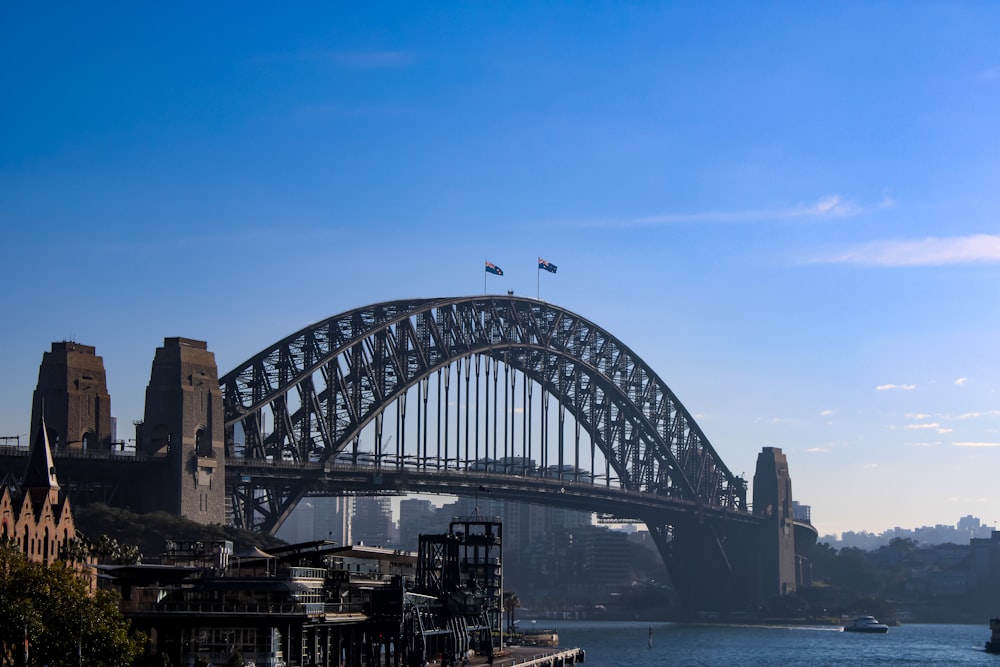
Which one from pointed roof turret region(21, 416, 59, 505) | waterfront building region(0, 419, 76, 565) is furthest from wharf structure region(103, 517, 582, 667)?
→ pointed roof turret region(21, 416, 59, 505)

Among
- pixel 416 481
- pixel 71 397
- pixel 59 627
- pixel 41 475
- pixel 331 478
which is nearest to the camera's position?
pixel 59 627

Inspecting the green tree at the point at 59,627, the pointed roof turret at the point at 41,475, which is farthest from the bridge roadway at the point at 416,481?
the green tree at the point at 59,627

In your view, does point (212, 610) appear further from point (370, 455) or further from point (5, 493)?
point (370, 455)

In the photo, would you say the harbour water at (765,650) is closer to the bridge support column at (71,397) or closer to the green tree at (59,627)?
the bridge support column at (71,397)

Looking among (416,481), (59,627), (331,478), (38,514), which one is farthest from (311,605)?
(416,481)

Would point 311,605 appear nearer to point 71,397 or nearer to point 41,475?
point 41,475

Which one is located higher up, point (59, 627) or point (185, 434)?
point (185, 434)

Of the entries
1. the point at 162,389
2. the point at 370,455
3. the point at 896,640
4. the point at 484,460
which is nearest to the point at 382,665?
the point at 162,389
